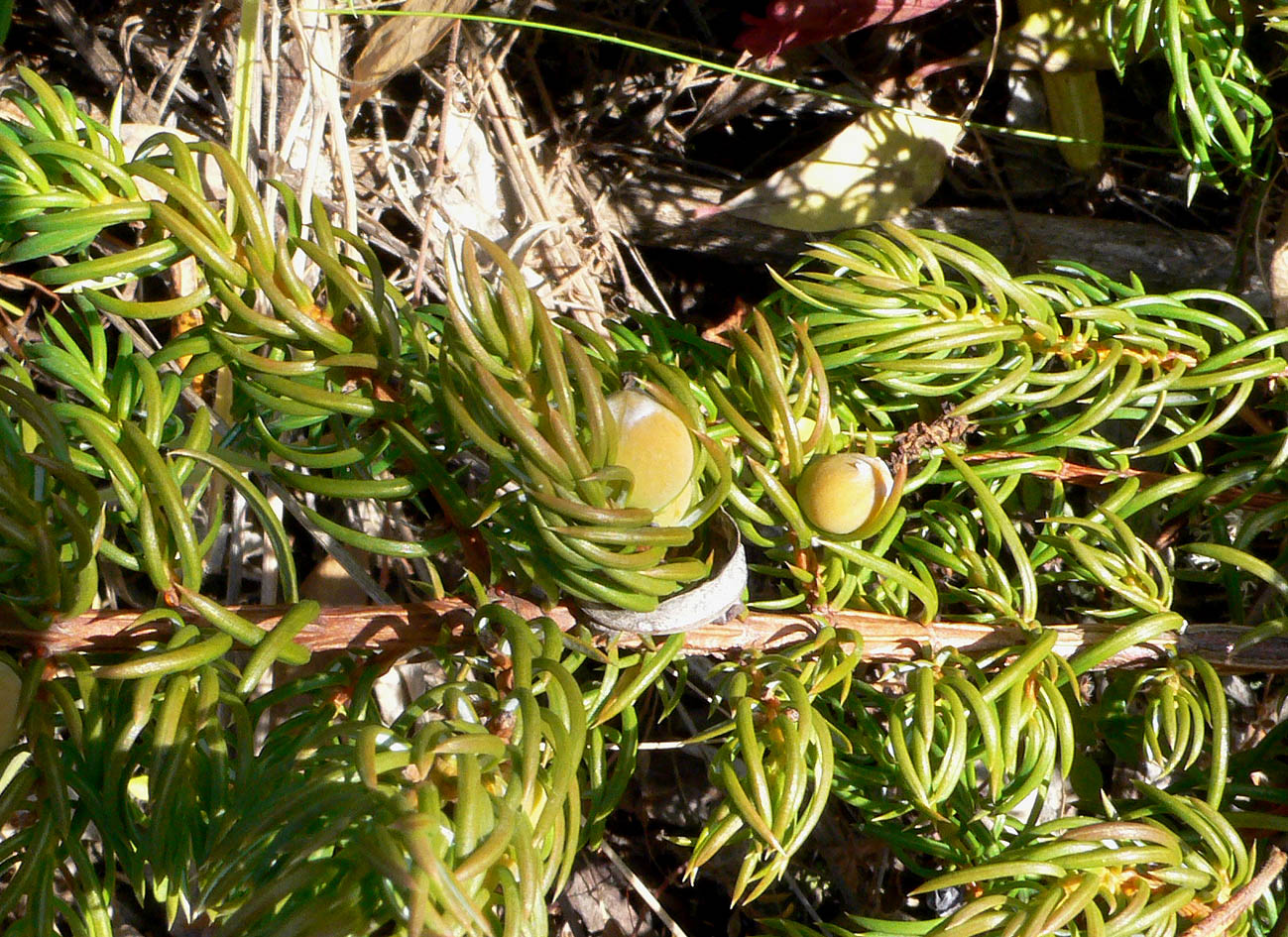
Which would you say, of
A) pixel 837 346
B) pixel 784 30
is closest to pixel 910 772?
pixel 837 346

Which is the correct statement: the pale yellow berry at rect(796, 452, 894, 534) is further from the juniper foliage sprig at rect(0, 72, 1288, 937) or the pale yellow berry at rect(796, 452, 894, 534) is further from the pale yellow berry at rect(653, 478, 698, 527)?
the pale yellow berry at rect(653, 478, 698, 527)

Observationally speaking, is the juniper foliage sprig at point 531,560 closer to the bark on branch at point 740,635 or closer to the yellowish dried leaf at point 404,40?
the bark on branch at point 740,635

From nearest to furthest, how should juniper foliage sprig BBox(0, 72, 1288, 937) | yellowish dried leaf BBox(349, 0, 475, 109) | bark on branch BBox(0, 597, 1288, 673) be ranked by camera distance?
1. juniper foliage sprig BBox(0, 72, 1288, 937)
2. bark on branch BBox(0, 597, 1288, 673)
3. yellowish dried leaf BBox(349, 0, 475, 109)

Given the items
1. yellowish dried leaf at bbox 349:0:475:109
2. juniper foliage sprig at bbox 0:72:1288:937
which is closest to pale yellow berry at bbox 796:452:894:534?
juniper foliage sprig at bbox 0:72:1288:937

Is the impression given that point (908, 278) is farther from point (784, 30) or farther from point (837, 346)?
point (784, 30)

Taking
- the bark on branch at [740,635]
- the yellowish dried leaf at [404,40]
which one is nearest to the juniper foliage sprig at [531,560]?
the bark on branch at [740,635]

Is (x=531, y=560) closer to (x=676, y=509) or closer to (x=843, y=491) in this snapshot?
(x=676, y=509)
